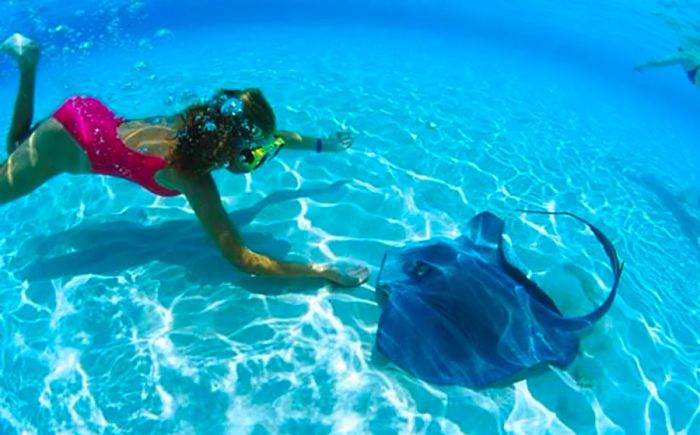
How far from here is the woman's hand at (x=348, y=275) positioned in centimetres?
500

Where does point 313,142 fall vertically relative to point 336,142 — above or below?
above

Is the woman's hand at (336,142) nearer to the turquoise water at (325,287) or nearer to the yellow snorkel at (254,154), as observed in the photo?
the turquoise water at (325,287)

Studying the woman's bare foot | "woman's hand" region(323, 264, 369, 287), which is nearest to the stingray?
"woman's hand" region(323, 264, 369, 287)

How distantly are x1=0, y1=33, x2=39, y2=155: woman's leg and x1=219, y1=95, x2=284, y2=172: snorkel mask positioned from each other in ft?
9.66

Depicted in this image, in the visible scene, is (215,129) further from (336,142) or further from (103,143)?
(336,142)

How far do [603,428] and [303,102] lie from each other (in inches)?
325

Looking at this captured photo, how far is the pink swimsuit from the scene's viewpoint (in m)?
4.61

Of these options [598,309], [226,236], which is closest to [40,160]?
[226,236]

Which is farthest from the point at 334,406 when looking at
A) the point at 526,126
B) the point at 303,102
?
the point at 526,126

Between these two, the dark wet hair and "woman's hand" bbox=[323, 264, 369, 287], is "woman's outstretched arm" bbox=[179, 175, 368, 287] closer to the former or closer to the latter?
"woman's hand" bbox=[323, 264, 369, 287]

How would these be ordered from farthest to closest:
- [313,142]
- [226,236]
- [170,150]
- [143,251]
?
1. [313,142]
2. [143,251]
3. [226,236]
4. [170,150]

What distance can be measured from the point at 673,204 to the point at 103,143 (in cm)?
1064

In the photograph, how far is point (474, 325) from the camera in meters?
3.90

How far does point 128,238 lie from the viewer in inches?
237
